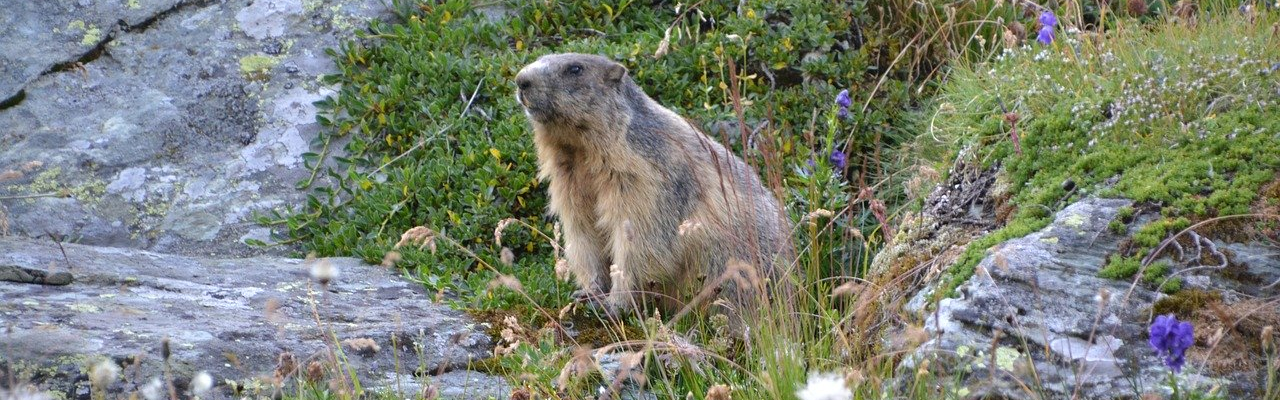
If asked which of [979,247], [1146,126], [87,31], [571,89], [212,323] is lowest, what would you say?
[212,323]

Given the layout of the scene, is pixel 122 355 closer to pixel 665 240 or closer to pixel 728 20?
pixel 665 240

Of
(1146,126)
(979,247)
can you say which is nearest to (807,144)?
(1146,126)

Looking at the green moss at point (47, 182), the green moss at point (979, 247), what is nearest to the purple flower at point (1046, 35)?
the green moss at point (979, 247)

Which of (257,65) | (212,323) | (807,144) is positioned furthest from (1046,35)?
(257,65)

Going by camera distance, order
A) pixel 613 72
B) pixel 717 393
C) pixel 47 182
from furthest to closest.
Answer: pixel 47 182, pixel 613 72, pixel 717 393

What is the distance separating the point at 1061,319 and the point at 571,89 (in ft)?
10.2

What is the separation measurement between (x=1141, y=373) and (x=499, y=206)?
434 centimetres

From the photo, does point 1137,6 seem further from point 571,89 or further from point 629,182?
point 571,89

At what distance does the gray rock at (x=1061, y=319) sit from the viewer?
11.8 feet

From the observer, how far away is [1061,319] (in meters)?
3.90

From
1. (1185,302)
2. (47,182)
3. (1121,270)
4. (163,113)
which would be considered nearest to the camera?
(1185,302)

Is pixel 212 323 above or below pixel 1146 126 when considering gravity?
below

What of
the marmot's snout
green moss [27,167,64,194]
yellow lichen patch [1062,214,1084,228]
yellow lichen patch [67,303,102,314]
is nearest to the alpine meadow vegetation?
yellow lichen patch [1062,214,1084,228]

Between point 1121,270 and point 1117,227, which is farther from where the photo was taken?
point 1117,227
